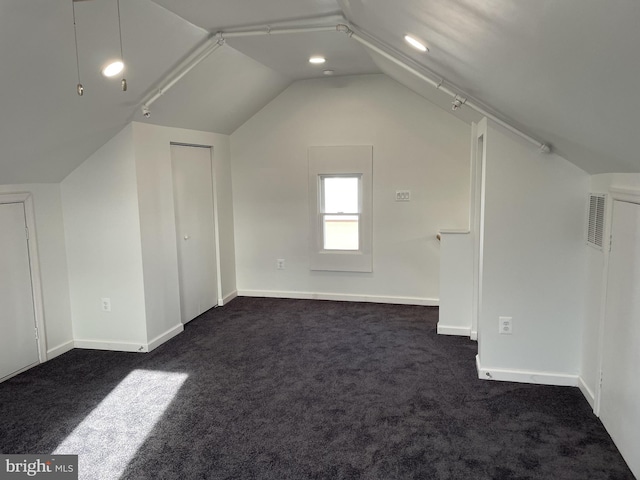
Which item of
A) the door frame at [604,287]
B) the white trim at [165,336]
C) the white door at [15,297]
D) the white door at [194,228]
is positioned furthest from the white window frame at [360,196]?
the white door at [15,297]

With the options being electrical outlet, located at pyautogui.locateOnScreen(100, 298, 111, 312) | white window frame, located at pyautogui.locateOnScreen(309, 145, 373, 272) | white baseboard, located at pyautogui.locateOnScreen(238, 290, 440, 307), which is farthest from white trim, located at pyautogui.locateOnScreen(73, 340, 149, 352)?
white window frame, located at pyautogui.locateOnScreen(309, 145, 373, 272)

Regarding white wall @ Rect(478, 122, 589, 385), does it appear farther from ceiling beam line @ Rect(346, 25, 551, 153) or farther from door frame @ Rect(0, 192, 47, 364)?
door frame @ Rect(0, 192, 47, 364)

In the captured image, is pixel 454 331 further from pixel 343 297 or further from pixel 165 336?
pixel 165 336

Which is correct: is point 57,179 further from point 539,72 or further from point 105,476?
point 539,72

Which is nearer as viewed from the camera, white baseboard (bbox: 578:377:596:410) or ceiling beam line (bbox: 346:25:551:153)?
white baseboard (bbox: 578:377:596:410)

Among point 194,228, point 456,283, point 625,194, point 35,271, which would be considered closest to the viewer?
point 625,194

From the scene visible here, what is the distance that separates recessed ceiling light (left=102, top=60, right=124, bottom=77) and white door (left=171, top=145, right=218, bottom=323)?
4.81 ft

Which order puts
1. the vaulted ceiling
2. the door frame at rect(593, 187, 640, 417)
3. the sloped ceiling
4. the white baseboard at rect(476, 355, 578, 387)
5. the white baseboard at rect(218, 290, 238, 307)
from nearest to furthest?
1. the sloped ceiling
2. the vaulted ceiling
3. the door frame at rect(593, 187, 640, 417)
4. the white baseboard at rect(476, 355, 578, 387)
5. the white baseboard at rect(218, 290, 238, 307)

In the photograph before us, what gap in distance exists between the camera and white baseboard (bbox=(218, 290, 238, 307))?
5.34 m

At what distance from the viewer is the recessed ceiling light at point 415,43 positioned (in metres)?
2.56

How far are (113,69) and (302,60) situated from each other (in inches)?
72.3

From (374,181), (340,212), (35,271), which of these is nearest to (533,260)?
(374,181)

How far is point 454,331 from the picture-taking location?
429cm

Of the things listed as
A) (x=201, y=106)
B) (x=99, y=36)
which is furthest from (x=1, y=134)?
(x=201, y=106)
